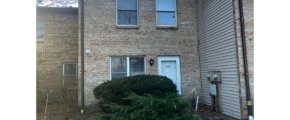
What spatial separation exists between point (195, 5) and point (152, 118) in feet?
19.2

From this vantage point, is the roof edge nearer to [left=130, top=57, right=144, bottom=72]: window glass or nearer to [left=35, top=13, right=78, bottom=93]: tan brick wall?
[left=35, top=13, right=78, bottom=93]: tan brick wall

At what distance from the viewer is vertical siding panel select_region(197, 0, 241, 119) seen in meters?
5.60

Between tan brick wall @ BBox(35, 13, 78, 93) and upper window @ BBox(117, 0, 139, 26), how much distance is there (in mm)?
2858

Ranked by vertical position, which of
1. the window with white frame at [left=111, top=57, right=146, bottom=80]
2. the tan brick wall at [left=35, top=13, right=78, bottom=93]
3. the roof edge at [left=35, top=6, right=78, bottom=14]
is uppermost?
→ the roof edge at [left=35, top=6, right=78, bottom=14]

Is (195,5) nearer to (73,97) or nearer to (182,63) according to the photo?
(182,63)

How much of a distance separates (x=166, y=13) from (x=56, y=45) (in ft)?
17.9

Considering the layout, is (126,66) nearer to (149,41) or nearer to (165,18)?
(149,41)

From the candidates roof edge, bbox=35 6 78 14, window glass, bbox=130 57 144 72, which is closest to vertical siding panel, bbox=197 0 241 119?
window glass, bbox=130 57 144 72

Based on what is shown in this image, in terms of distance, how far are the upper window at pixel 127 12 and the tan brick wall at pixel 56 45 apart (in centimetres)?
286

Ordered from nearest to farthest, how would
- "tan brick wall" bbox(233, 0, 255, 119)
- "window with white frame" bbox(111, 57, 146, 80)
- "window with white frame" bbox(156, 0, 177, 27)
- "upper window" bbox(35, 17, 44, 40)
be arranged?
1. "tan brick wall" bbox(233, 0, 255, 119)
2. "window with white frame" bbox(111, 57, 146, 80)
3. "window with white frame" bbox(156, 0, 177, 27)
4. "upper window" bbox(35, 17, 44, 40)

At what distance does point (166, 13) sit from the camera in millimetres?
7824

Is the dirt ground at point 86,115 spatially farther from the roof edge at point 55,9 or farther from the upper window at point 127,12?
the roof edge at point 55,9

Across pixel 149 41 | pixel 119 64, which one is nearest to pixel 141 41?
pixel 149 41
